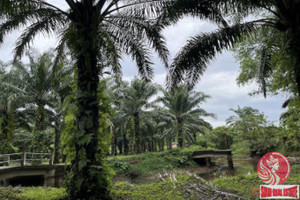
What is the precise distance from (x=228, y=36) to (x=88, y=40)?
13.7 feet

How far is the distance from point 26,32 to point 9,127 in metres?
12.7

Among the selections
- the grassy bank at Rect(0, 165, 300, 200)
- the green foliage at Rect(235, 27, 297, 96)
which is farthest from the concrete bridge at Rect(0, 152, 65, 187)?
the green foliage at Rect(235, 27, 297, 96)

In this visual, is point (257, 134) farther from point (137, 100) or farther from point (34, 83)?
point (34, 83)

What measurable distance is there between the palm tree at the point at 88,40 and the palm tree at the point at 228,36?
0.78m

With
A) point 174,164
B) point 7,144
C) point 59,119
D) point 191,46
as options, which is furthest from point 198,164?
A: point 191,46

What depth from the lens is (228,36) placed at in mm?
6836

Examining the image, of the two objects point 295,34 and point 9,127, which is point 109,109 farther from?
point 9,127

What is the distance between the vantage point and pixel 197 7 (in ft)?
22.0

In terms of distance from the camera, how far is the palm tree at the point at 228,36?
5.84m

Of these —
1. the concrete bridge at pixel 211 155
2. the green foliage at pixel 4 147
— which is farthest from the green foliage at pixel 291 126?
the green foliage at pixel 4 147

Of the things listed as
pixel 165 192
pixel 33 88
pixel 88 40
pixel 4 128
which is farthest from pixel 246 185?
pixel 4 128

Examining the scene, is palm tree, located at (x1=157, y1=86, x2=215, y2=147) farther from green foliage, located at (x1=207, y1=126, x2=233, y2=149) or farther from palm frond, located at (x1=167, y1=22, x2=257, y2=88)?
palm frond, located at (x1=167, y1=22, x2=257, y2=88)

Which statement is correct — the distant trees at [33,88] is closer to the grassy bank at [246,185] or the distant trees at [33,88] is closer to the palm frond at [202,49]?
the palm frond at [202,49]

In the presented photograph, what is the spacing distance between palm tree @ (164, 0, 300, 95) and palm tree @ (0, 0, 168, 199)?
78 centimetres
